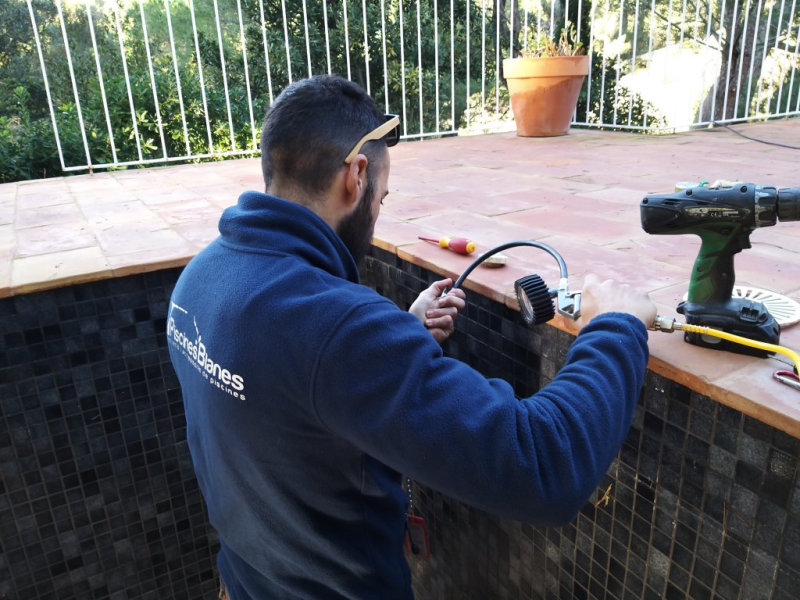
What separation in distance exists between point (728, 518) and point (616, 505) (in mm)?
274

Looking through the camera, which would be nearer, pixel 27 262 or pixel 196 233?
pixel 27 262

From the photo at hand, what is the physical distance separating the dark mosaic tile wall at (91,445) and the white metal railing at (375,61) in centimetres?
515

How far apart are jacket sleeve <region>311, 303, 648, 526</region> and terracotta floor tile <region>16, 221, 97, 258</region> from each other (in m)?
A: 1.76

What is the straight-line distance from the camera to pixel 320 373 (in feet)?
3.17

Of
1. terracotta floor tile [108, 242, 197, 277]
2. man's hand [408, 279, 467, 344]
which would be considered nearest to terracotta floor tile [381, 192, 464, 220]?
terracotta floor tile [108, 242, 197, 277]

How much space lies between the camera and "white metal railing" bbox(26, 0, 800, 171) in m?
7.42

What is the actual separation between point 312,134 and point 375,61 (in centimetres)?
894

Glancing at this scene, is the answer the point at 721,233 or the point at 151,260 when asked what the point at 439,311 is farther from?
the point at 151,260

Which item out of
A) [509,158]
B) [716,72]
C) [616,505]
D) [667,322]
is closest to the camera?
[667,322]

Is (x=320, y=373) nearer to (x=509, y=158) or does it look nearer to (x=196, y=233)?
(x=196, y=233)

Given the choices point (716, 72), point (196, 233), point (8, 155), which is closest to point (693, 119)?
point (716, 72)

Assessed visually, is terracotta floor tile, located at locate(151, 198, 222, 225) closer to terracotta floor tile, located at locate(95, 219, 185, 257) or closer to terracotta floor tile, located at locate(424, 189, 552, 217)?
terracotta floor tile, located at locate(95, 219, 185, 257)

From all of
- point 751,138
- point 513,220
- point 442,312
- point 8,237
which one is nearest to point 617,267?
point 442,312

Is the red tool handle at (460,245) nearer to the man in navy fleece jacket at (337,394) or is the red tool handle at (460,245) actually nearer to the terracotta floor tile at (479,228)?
the terracotta floor tile at (479,228)
